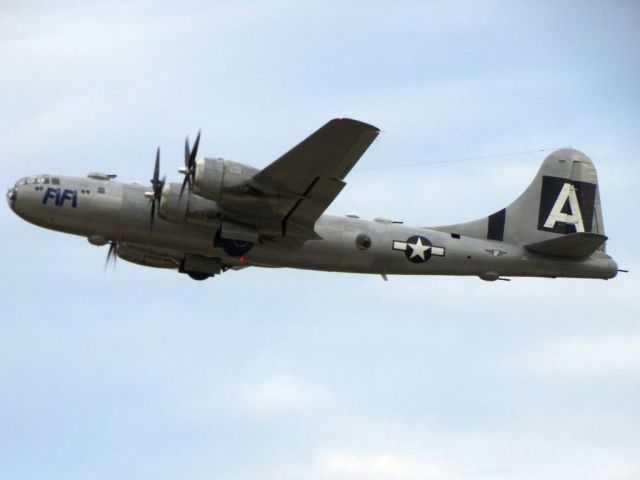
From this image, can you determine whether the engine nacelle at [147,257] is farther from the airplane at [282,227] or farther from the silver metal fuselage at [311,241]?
the silver metal fuselage at [311,241]

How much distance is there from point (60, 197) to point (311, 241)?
8.51 metres

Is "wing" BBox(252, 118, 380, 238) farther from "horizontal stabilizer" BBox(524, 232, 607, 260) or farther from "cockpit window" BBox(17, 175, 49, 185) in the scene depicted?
"horizontal stabilizer" BBox(524, 232, 607, 260)

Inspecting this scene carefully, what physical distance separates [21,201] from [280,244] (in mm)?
8718

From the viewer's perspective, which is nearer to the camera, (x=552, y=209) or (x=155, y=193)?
(x=155, y=193)

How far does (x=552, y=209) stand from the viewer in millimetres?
44469

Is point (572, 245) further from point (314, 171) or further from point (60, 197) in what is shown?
point (60, 197)

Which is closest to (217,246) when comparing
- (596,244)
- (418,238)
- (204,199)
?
(204,199)

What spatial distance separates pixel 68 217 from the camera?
3769cm

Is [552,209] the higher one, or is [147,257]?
[552,209]

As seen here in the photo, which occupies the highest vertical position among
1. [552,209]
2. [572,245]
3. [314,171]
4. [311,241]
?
[552,209]

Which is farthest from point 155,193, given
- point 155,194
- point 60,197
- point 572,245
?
point 572,245

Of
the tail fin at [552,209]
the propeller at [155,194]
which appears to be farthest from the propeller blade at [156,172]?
the tail fin at [552,209]

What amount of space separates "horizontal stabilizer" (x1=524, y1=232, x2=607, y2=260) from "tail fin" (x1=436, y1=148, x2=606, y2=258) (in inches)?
21.6

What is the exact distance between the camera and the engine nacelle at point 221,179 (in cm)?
3656
